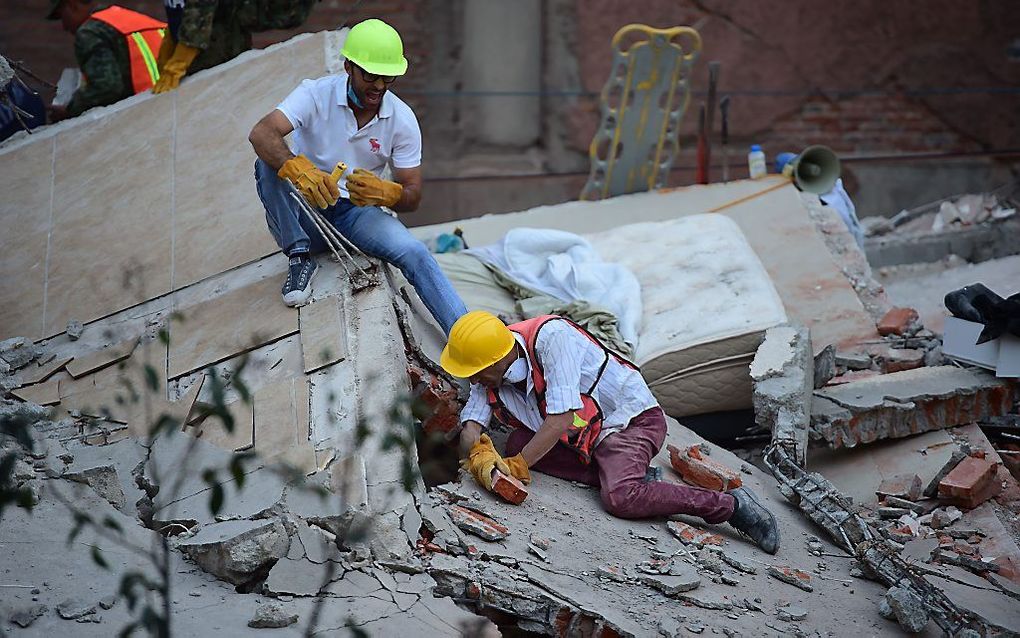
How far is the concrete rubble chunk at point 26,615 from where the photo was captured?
3029mm

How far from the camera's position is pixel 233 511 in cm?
360

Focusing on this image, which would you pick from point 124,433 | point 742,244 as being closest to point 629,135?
point 742,244

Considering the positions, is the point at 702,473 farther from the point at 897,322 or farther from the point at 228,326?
the point at 897,322

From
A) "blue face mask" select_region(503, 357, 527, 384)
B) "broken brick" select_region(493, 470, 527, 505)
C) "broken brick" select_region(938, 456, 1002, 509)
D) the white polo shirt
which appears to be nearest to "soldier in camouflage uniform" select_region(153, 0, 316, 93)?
the white polo shirt

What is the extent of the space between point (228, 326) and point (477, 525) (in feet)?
5.01

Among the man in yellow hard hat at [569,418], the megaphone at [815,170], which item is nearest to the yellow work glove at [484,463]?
the man in yellow hard hat at [569,418]

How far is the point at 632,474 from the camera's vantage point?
432 cm

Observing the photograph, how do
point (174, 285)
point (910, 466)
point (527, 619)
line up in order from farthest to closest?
1. point (910, 466)
2. point (174, 285)
3. point (527, 619)

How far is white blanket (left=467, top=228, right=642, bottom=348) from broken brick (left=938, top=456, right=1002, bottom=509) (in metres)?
1.60

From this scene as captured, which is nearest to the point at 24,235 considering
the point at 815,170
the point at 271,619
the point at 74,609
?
the point at 74,609

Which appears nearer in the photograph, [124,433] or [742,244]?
[124,433]

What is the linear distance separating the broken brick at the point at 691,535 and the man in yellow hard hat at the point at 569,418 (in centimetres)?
5

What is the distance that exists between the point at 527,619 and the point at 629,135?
5115mm

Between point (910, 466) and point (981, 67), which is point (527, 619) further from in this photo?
point (981, 67)
